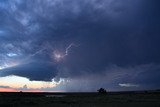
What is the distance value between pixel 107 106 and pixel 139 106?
6.77 meters

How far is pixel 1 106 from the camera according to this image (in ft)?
172

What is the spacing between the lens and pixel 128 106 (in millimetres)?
54938

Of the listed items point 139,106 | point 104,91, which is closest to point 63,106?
point 139,106

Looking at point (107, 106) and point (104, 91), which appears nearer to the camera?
point (107, 106)

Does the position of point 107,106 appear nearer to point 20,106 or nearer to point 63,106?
point 63,106

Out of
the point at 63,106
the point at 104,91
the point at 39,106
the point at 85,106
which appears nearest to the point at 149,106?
the point at 85,106

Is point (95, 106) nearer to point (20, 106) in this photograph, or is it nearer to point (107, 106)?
point (107, 106)

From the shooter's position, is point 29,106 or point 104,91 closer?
point 29,106

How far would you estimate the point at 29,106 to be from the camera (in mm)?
53250

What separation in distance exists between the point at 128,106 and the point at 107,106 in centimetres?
435

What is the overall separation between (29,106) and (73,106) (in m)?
8.49

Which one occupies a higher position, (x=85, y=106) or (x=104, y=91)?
(x=104, y=91)

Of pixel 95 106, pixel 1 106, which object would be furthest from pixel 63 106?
pixel 1 106

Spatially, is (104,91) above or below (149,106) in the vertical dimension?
above
